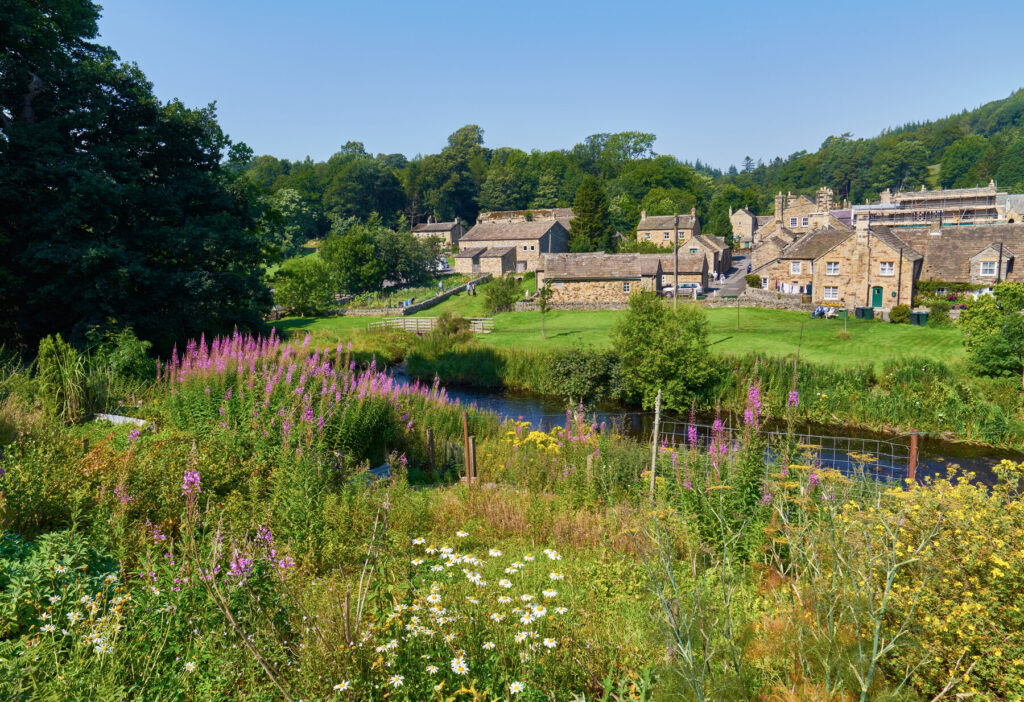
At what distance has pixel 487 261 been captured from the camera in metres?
75.1

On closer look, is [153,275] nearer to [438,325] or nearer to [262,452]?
[262,452]

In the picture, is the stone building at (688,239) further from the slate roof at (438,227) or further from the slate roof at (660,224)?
the slate roof at (438,227)

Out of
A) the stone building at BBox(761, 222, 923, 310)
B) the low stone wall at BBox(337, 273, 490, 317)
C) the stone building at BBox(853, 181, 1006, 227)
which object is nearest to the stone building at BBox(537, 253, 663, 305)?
the low stone wall at BBox(337, 273, 490, 317)

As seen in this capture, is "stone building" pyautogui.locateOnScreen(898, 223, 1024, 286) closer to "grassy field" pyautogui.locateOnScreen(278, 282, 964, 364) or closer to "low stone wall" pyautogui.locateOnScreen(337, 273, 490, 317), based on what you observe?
"grassy field" pyautogui.locateOnScreen(278, 282, 964, 364)

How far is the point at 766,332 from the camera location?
117ft

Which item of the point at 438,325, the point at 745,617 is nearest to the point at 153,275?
the point at 745,617

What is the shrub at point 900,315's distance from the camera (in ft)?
125

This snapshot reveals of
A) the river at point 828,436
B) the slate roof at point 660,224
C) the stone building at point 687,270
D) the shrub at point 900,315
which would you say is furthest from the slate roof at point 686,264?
the river at point 828,436

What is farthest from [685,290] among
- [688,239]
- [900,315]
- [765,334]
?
[765,334]

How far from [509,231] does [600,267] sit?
3009cm

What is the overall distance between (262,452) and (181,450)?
3.47ft

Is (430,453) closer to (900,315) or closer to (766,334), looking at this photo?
(766,334)

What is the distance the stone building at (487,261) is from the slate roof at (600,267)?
2036 centimetres

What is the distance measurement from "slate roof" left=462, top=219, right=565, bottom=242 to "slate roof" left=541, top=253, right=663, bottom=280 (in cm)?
2556
